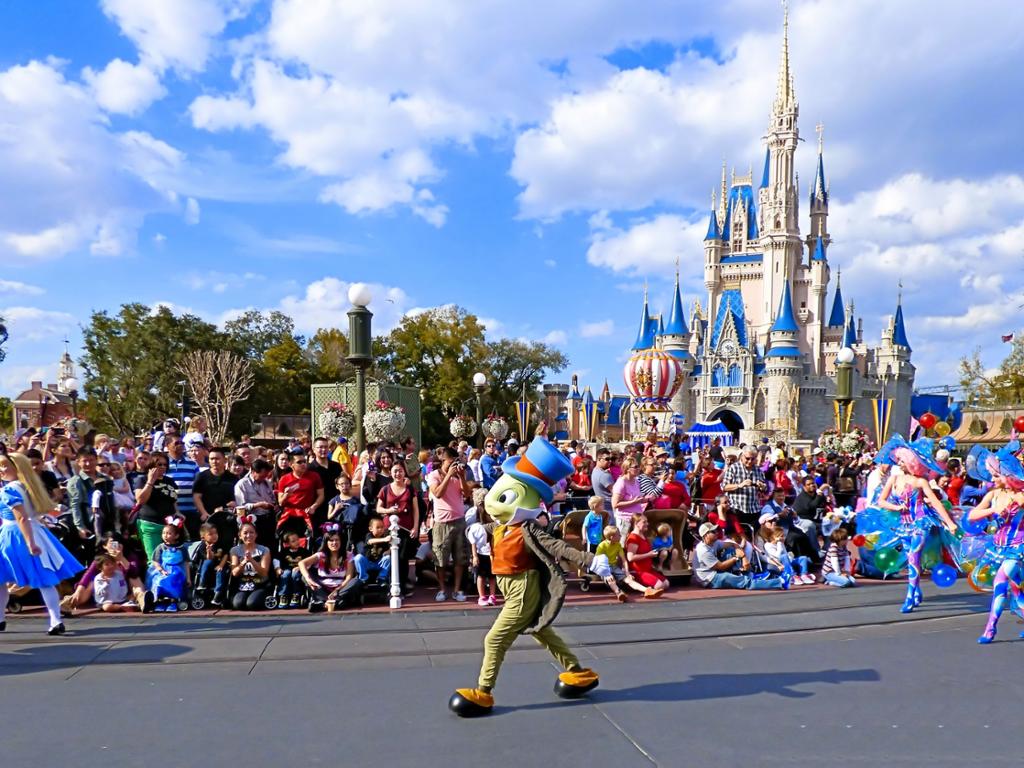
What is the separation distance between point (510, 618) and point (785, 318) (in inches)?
2612

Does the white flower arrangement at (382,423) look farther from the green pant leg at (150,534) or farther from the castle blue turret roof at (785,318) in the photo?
the castle blue turret roof at (785,318)

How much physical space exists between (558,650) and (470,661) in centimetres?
120

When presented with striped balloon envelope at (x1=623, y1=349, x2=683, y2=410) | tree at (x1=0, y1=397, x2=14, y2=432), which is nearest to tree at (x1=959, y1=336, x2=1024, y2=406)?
striped balloon envelope at (x1=623, y1=349, x2=683, y2=410)

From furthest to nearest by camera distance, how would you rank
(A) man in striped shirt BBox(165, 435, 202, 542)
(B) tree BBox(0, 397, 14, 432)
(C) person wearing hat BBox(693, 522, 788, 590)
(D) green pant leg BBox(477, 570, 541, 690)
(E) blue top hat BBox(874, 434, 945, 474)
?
(B) tree BBox(0, 397, 14, 432) < (C) person wearing hat BBox(693, 522, 788, 590) < (A) man in striped shirt BBox(165, 435, 202, 542) < (E) blue top hat BBox(874, 434, 945, 474) < (D) green pant leg BBox(477, 570, 541, 690)

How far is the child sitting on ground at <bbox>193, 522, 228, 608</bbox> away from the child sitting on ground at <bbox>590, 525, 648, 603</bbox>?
3.92 m

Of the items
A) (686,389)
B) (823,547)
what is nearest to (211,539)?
(823,547)

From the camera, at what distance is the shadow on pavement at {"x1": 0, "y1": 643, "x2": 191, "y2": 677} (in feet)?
18.5

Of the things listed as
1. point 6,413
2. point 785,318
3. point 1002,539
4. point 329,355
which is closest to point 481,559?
point 1002,539

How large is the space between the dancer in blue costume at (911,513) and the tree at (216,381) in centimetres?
3495

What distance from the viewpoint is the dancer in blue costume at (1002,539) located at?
6.37m

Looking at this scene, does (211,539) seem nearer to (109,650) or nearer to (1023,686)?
(109,650)

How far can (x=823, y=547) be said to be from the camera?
10336 mm

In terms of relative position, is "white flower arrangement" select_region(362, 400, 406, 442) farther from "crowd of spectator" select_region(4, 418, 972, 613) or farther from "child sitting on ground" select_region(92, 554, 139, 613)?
"child sitting on ground" select_region(92, 554, 139, 613)

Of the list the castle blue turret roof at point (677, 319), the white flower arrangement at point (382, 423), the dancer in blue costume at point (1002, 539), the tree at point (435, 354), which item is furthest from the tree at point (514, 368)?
the dancer in blue costume at point (1002, 539)
